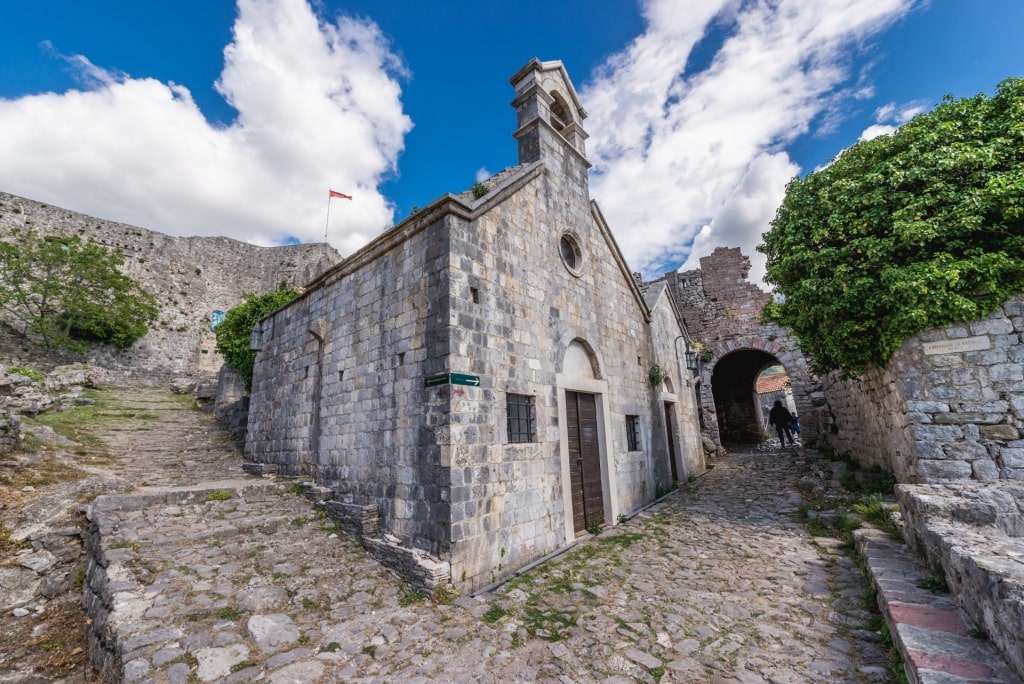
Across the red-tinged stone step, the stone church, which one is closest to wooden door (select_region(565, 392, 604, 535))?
the stone church

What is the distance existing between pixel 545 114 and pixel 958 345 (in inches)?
336

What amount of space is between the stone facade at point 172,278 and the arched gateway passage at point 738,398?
81.3 ft

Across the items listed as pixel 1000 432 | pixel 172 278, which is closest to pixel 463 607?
pixel 1000 432

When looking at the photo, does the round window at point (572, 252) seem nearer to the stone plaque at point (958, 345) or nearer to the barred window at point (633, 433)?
the barred window at point (633, 433)

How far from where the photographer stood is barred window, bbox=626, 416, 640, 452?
32.3 feet

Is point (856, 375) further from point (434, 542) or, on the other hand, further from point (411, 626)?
point (411, 626)

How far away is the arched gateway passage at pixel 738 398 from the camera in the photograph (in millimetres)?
20359

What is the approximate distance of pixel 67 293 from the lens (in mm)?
20531

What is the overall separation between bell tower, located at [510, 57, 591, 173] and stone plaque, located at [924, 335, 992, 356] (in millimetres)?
7566

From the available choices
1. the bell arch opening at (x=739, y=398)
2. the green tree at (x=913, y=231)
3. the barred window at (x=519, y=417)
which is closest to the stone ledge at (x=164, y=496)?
the barred window at (x=519, y=417)

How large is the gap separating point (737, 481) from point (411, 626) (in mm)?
10247

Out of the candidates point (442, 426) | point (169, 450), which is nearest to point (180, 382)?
point (169, 450)

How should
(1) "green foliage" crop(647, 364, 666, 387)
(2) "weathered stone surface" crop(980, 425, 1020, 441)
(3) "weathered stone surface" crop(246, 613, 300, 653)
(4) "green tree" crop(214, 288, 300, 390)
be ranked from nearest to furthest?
(3) "weathered stone surface" crop(246, 613, 300, 653) < (2) "weathered stone surface" crop(980, 425, 1020, 441) < (1) "green foliage" crop(647, 364, 666, 387) < (4) "green tree" crop(214, 288, 300, 390)

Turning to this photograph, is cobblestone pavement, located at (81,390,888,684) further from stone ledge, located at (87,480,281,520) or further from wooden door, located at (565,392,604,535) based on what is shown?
wooden door, located at (565,392,604,535)
